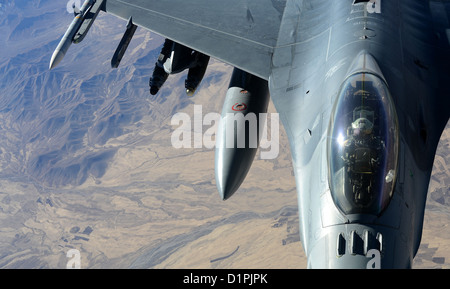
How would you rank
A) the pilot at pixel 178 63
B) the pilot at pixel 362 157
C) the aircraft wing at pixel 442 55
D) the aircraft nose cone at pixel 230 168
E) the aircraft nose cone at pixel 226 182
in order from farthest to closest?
the pilot at pixel 178 63 < the aircraft nose cone at pixel 230 168 < the aircraft nose cone at pixel 226 182 < the aircraft wing at pixel 442 55 < the pilot at pixel 362 157

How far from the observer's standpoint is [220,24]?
16562 mm

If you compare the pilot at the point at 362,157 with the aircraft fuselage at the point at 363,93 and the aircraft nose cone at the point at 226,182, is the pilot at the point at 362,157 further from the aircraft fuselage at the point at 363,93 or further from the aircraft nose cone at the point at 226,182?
the aircraft nose cone at the point at 226,182

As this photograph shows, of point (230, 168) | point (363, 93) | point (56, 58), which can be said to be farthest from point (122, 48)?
point (363, 93)

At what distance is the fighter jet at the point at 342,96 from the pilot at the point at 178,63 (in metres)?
0.85

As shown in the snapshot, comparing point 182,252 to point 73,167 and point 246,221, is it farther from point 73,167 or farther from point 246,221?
point 73,167

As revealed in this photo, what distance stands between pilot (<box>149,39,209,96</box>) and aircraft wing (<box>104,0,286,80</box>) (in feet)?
2.78

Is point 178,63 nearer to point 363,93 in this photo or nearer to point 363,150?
point 363,93

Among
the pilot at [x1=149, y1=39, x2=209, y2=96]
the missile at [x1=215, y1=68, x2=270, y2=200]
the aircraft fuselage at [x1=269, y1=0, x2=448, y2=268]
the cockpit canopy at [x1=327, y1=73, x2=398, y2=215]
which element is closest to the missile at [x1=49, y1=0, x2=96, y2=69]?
the pilot at [x1=149, y1=39, x2=209, y2=96]

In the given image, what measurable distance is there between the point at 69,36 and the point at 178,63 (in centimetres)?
385

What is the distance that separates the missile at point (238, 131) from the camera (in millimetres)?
14289

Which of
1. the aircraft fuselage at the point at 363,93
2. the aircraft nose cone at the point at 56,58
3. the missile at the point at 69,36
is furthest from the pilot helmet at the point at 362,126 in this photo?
the aircraft nose cone at the point at 56,58

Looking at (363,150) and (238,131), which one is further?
(238,131)
